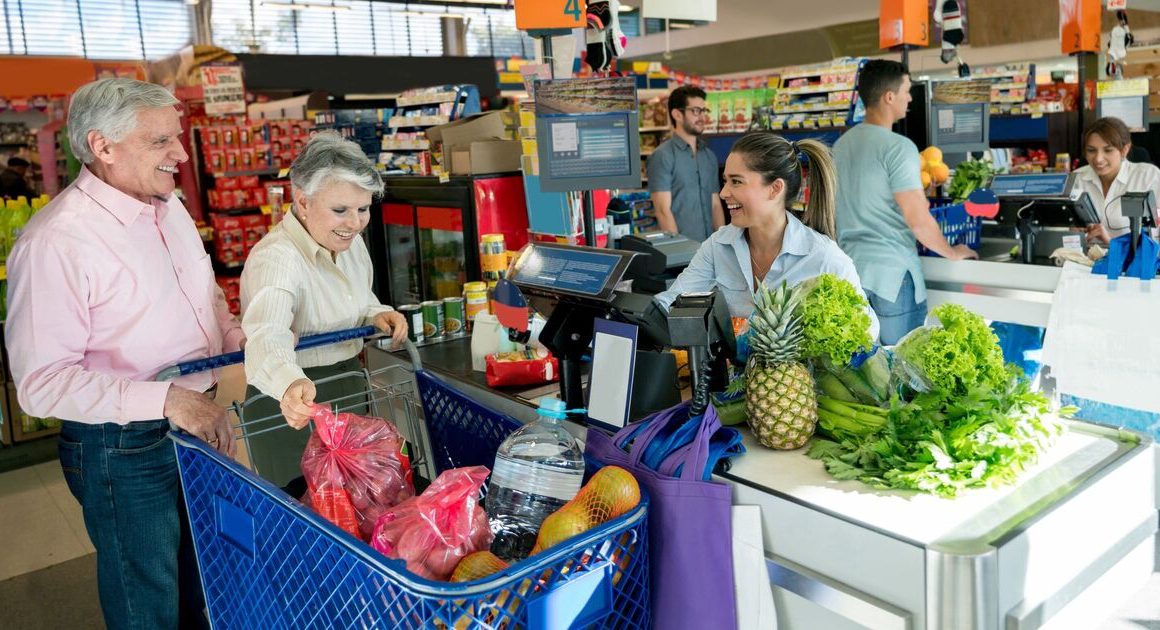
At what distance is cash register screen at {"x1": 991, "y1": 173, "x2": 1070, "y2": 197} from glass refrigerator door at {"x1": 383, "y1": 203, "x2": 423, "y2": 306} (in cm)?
286

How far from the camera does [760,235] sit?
2605mm

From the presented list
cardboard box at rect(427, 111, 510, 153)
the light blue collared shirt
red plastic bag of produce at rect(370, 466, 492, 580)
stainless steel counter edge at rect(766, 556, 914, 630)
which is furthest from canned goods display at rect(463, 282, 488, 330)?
stainless steel counter edge at rect(766, 556, 914, 630)

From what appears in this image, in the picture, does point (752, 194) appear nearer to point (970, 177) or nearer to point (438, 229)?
point (438, 229)

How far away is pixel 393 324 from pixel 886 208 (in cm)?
230

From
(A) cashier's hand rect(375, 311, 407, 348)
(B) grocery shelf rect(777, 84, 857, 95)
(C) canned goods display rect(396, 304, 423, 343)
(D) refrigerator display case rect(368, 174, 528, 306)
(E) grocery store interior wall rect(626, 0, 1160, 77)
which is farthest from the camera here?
(E) grocery store interior wall rect(626, 0, 1160, 77)

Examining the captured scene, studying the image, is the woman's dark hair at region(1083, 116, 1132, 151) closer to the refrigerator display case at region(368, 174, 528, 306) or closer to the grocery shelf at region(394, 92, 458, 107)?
the refrigerator display case at region(368, 174, 528, 306)

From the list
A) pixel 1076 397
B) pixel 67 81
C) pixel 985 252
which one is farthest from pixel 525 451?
pixel 67 81

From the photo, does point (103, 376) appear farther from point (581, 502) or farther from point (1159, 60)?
point (1159, 60)

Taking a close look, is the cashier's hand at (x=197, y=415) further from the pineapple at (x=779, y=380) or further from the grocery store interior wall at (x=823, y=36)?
the grocery store interior wall at (x=823, y=36)

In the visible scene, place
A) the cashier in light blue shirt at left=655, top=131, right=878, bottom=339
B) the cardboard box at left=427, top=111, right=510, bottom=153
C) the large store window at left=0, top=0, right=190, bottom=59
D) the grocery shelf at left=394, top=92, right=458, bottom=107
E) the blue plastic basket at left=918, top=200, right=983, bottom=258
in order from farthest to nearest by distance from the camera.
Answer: the large store window at left=0, top=0, right=190, bottom=59 → the grocery shelf at left=394, top=92, right=458, bottom=107 → the cardboard box at left=427, top=111, right=510, bottom=153 → the blue plastic basket at left=918, top=200, right=983, bottom=258 → the cashier in light blue shirt at left=655, top=131, right=878, bottom=339

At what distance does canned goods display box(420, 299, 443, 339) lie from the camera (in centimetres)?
308

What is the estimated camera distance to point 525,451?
1.63 meters

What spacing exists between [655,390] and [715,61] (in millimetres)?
18157

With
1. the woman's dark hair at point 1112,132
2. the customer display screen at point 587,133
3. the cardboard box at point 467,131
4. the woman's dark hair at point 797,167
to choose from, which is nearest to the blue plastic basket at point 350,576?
the woman's dark hair at point 797,167
